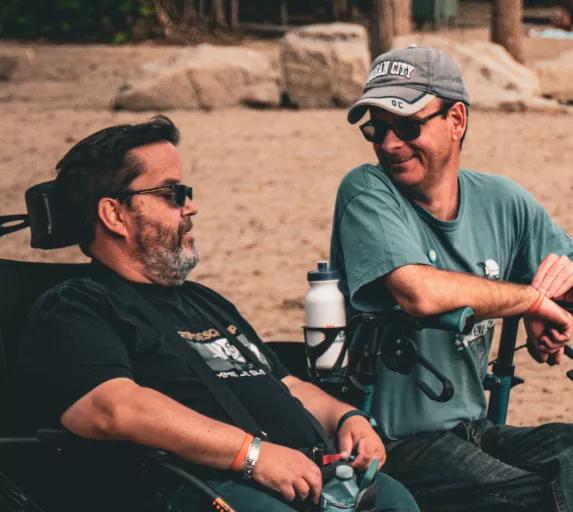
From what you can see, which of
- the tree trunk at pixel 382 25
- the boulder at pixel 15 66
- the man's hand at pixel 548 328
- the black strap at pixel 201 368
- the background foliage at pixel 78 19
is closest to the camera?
the black strap at pixel 201 368

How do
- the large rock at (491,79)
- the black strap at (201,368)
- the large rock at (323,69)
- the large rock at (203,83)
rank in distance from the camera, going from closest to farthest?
the black strap at (201,368) < the large rock at (203,83) < the large rock at (323,69) < the large rock at (491,79)

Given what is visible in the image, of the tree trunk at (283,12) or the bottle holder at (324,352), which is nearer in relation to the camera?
the bottle holder at (324,352)

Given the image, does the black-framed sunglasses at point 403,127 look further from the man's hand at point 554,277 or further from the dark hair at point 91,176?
the dark hair at point 91,176

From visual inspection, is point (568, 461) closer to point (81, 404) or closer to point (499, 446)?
point (499, 446)

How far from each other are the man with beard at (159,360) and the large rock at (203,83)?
8.32 metres

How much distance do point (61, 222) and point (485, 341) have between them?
1187mm

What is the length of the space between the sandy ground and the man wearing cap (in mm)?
2189

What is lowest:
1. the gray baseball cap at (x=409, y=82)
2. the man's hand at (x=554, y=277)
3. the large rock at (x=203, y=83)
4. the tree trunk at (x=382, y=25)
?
the large rock at (x=203, y=83)

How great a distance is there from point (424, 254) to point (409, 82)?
465 mm

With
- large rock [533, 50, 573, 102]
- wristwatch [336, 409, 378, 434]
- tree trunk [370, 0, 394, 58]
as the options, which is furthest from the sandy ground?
wristwatch [336, 409, 378, 434]

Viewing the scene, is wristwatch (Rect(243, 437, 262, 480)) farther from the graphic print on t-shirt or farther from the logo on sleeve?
the logo on sleeve

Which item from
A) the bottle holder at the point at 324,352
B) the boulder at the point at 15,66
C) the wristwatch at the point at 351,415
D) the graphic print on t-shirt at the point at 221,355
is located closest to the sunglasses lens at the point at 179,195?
the graphic print on t-shirt at the point at 221,355

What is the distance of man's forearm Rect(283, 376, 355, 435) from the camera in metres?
3.52

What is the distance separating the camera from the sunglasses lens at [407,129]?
11.8 feet
